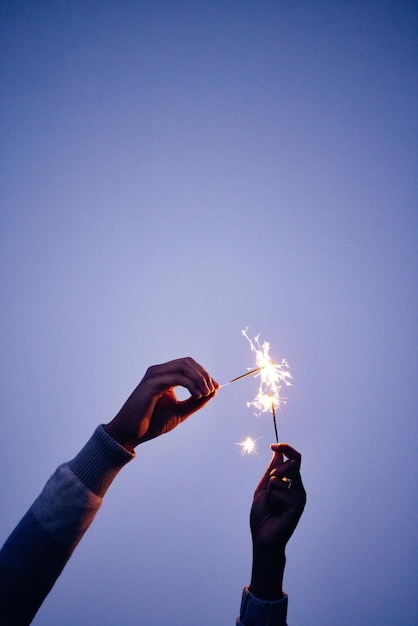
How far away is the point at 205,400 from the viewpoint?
2.21 meters

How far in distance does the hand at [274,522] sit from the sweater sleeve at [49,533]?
985 millimetres

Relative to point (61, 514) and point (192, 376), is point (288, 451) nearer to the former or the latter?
point (192, 376)

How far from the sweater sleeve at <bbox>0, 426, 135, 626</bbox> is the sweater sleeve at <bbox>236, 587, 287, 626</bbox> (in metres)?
0.92

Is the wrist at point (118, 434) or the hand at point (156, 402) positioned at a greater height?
the hand at point (156, 402)

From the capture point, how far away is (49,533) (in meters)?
1.18

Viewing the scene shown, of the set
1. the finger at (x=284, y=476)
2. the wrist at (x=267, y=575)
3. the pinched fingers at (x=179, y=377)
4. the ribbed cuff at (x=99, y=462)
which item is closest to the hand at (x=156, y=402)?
the pinched fingers at (x=179, y=377)

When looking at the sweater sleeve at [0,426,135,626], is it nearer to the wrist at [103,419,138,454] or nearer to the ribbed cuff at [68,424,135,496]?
the ribbed cuff at [68,424,135,496]

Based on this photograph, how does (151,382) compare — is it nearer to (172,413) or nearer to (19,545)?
(172,413)

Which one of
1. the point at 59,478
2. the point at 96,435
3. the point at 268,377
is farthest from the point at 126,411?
the point at 268,377

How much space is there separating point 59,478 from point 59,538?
0.22 m

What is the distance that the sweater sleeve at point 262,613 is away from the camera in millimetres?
1444

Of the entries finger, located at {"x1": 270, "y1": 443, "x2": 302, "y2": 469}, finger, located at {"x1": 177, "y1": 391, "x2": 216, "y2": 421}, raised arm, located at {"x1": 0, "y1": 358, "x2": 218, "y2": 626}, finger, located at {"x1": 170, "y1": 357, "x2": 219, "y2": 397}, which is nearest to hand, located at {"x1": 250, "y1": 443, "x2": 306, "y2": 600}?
finger, located at {"x1": 270, "y1": 443, "x2": 302, "y2": 469}

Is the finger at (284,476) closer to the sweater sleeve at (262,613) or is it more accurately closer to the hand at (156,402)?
the sweater sleeve at (262,613)

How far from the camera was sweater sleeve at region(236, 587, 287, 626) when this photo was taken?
1.44m
